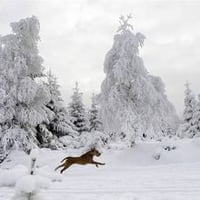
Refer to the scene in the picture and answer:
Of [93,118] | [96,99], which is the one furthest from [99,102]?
[93,118]

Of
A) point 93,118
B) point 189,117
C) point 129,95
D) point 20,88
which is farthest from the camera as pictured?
→ point 93,118

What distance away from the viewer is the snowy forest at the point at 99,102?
69.4 ft

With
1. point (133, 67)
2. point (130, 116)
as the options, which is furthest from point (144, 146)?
point (133, 67)

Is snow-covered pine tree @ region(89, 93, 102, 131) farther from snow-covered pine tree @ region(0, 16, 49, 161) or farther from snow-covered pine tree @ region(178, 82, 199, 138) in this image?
snow-covered pine tree @ region(0, 16, 49, 161)

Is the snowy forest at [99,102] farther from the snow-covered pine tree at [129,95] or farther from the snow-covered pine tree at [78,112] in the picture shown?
the snow-covered pine tree at [78,112]

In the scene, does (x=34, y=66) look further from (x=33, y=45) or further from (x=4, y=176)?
(x=4, y=176)

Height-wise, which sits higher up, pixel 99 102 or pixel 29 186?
pixel 99 102

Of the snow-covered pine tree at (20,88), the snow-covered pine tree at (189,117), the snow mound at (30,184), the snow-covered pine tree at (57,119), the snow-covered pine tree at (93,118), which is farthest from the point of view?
the snow-covered pine tree at (93,118)

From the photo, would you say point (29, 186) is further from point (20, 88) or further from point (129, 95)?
point (129, 95)

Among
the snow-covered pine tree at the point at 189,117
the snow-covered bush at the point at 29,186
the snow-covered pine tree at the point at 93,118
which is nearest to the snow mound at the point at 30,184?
the snow-covered bush at the point at 29,186

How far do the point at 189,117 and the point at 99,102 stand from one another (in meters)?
12.8

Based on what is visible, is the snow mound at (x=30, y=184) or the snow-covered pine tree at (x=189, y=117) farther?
the snow-covered pine tree at (x=189, y=117)

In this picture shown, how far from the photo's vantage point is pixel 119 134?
24.6 metres

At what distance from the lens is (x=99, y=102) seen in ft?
80.8
